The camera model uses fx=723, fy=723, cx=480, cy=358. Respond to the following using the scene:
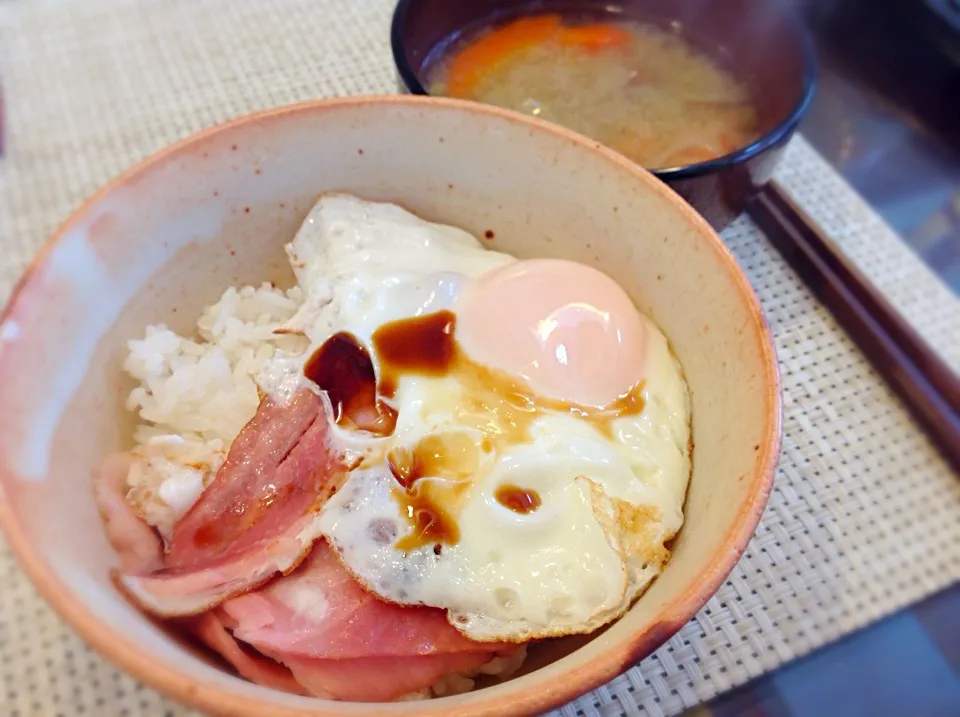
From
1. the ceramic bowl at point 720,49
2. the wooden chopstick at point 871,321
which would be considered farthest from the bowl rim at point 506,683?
the wooden chopstick at point 871,321

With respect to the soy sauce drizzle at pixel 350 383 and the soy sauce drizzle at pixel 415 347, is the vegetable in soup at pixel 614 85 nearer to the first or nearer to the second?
the soy sauce drizzle at pixel 415 347

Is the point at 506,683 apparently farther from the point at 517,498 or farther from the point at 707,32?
the point at 707,32

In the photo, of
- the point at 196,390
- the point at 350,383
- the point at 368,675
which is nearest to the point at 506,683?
the point at 368,675

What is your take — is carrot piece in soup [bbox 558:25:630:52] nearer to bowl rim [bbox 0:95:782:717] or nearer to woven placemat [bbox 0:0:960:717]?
woven placemat [bbox 0:0:960:717]

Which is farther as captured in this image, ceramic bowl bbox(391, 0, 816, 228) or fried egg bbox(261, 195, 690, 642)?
ceramic bowl bbox(391, 0, 816, 228)

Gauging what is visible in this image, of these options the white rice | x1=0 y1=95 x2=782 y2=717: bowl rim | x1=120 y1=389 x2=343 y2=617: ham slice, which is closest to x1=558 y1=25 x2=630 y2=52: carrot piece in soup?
the white rice
